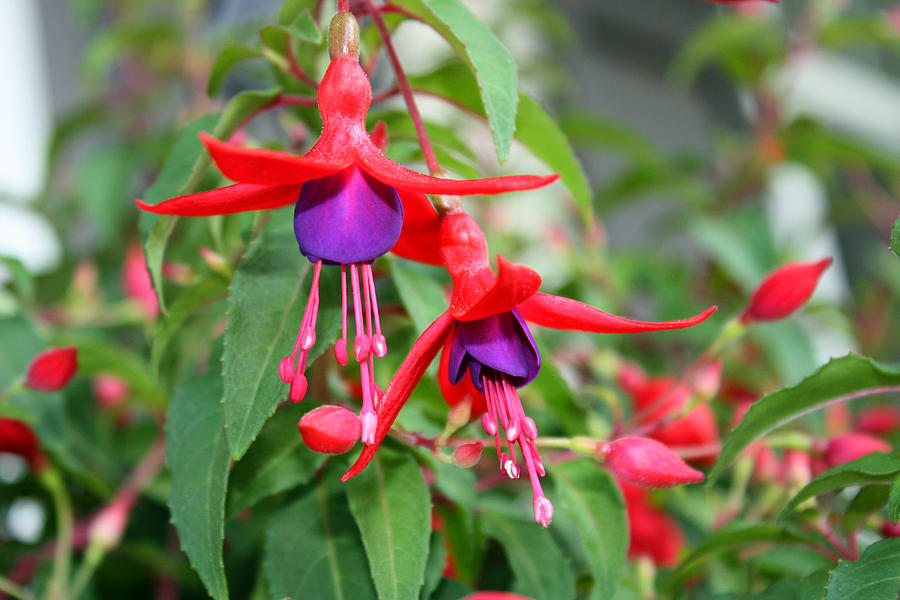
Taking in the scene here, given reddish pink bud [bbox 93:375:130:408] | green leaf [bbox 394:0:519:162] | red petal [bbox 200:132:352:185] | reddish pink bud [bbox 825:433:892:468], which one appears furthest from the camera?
reddish pink bud [bbox 93:375:130:408]

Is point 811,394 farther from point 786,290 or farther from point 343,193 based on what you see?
point 343,193

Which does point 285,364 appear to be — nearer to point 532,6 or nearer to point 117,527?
point 117,527

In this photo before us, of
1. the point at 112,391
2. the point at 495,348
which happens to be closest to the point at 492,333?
the point at 495,348

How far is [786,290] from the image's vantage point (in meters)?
0.53

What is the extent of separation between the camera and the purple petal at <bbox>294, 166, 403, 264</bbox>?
33cm

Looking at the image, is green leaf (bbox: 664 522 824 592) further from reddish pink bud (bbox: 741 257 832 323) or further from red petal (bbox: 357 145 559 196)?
red petal (bbox: 357 145 559 196)

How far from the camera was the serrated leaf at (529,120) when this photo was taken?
50 centimetres

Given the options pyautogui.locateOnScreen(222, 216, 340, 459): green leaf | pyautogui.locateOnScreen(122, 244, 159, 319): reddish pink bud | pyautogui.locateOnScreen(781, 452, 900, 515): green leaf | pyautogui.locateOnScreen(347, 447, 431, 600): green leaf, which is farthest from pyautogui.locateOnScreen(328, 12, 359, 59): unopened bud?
pyautogui.locateOnScreen(122, 244, 159, 319): reddish pink bud

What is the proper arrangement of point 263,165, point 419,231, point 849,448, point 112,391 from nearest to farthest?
point 263,165 → point 419,231 → point 849,448 → point 112,391

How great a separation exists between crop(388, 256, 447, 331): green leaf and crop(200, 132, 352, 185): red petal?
0.50 feet

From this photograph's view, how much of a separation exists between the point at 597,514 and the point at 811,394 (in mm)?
142

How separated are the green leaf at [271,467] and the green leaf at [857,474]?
0.86 feet

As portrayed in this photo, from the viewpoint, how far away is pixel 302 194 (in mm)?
331

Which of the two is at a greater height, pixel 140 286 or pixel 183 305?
pixel 183 305
